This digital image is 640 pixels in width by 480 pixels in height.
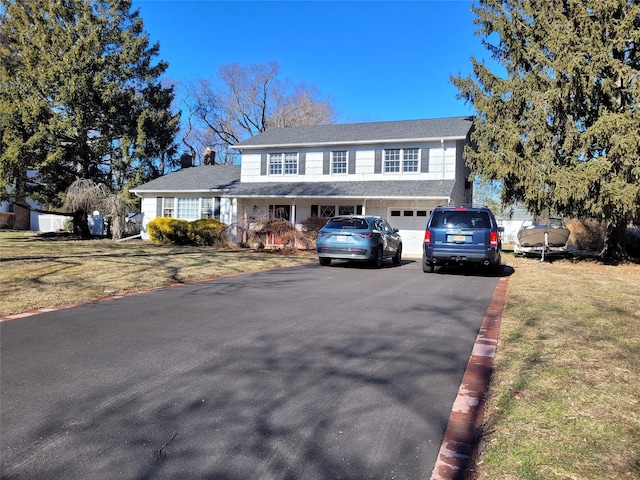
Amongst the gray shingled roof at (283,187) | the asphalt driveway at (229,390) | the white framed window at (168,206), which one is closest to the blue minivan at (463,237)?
the asphalt driveway at (229,390)

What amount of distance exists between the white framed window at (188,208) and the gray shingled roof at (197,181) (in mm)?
753

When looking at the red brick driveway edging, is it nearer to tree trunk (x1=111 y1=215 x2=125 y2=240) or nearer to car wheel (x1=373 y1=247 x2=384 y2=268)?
car wheel (x1=373 y1=247 x2=384 y2=268)

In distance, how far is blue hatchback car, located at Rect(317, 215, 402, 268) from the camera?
1298 cm

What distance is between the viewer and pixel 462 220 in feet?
38.3

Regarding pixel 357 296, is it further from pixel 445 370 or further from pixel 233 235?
pixel 233 235

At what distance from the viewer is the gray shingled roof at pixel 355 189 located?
2005cm

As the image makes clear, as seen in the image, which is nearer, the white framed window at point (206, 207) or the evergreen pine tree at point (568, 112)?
the evergreen pine tree at point (568, 112)

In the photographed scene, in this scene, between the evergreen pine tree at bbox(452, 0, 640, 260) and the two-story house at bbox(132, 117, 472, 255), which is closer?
the evergreen pine tree at bbox(452, 0, 640, 260)

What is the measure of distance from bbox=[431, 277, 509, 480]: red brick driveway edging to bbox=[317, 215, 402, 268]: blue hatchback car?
299 inches

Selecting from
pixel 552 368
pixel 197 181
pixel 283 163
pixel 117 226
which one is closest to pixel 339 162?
pixel 283 163

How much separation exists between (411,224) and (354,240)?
31.2ft

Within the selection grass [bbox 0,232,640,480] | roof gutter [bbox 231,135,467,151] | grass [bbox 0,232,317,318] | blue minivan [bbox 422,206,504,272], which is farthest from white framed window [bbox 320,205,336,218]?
grass [bbox 0,232,640,480]

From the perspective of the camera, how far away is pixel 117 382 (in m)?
3.80

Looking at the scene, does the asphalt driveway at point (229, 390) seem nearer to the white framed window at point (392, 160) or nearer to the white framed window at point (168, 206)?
the white framed window at point (392, 160)
